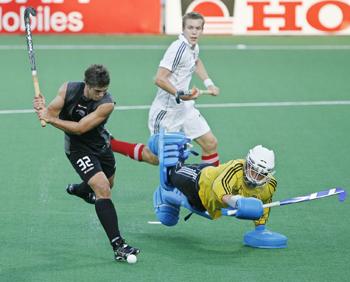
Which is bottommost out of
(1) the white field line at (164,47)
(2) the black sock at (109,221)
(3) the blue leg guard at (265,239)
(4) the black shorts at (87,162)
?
(1) the white field line at (164,47)

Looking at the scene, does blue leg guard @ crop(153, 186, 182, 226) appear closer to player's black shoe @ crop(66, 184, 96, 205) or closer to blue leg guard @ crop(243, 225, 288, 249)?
blue leg guard @ crop(243, 225, 288, 249)

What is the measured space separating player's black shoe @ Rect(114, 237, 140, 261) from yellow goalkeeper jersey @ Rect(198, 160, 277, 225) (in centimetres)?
82

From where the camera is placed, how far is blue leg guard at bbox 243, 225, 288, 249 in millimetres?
9891

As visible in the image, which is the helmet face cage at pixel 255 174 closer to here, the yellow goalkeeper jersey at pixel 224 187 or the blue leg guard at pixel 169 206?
the yellow goalkeeper jersey at pixel 224 187

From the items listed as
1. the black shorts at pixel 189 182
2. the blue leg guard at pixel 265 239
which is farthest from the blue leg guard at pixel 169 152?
the blue leg guard at pixel 265 239

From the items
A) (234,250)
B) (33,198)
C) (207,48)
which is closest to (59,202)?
(33,198)

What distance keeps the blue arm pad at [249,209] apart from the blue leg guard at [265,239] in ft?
2.93

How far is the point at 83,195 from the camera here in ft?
35.8

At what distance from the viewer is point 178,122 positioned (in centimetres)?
1220

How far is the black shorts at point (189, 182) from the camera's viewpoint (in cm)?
997

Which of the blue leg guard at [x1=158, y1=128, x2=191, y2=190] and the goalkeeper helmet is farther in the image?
the blue leg guard at [x1=158, y1=128, x2=191, y2=190]

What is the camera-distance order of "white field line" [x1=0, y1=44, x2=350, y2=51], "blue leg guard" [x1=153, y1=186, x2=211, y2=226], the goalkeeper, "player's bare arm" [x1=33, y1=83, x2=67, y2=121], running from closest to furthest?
the goalkeeper, "player's bare arm" [x1=33, y1=83, x2=67, y2=121], "blue leg guard" [x1=153, y1=186, x2=211, y2=226], "white field line" [x1=0, y1=44, x2=350, y2=51]

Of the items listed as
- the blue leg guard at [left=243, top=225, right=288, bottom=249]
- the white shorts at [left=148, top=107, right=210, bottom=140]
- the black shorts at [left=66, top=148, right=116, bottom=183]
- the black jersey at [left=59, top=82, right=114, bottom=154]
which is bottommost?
the blue leg guard at [left=243, top=225, right=288, bottom=249]

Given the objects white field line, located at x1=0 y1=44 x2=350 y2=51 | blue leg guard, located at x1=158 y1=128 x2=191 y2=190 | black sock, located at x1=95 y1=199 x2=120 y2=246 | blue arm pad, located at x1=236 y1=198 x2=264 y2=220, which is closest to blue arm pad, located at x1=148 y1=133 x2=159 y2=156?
blue leg guard, located at x1=158 y1=128 x2=191 y2=190
